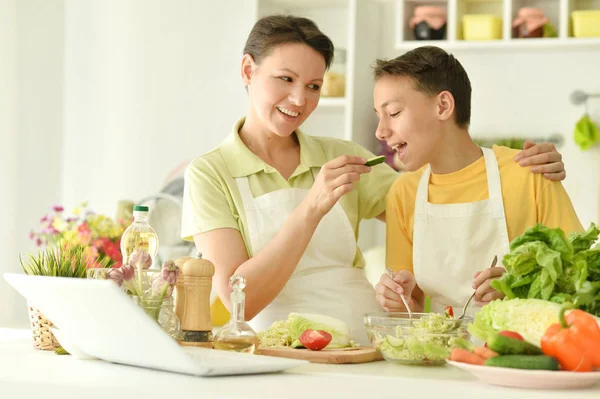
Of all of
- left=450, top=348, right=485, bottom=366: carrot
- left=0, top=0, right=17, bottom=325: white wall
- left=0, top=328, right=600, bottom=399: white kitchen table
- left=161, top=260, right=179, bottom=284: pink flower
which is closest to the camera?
left=0, top=328, right=600, bottom=399: white kitchen table

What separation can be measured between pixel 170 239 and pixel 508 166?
2.61m

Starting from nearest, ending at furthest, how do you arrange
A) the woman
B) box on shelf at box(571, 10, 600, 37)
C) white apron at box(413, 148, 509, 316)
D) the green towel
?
the woman → white apron at box(413, 148, 509, 316) → box on shelf at box(571, 10, 600, 37) → the green towel

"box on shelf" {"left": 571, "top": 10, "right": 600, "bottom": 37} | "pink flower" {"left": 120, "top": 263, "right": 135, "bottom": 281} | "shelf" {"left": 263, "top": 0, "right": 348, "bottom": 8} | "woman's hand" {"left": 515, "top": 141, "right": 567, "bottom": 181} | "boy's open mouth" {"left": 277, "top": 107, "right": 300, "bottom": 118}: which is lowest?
"pink flower" {"left": 120, "top": 263, "right": 135, "bottom": 281}

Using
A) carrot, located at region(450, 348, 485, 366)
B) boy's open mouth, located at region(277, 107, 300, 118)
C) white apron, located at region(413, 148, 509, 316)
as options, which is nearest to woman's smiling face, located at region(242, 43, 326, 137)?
boy's open mouth, located at region(277, 107, 300, 118)

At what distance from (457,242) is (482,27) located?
200 centimetres

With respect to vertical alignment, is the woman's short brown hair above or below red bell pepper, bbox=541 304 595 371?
above

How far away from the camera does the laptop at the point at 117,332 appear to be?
1360 millimetres

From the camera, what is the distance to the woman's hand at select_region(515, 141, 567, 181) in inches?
89.7

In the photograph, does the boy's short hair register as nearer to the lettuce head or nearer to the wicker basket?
the lettuce head

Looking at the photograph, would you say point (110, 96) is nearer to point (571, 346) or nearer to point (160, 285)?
point (160, 285)

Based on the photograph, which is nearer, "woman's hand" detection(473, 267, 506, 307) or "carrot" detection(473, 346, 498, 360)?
"carrot" detection(473, 346, 498, 360)

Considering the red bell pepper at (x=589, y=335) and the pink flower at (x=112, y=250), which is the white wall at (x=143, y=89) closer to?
the pink flower at (x=112, y=250)

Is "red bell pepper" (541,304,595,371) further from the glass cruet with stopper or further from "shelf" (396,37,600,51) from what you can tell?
"shelf" (396,37,600,51)

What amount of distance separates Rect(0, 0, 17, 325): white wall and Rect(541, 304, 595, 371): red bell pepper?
3.78 meters
